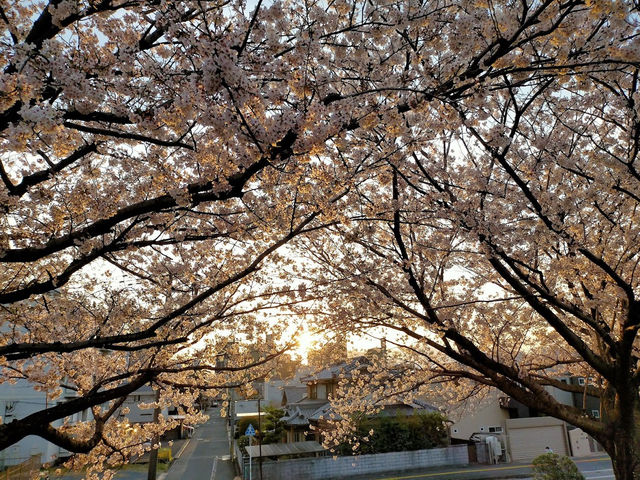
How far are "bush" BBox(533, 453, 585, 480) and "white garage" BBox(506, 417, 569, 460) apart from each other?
11925 mm

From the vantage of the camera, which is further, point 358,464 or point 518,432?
point 518,432

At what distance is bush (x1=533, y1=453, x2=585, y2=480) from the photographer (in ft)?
37.2

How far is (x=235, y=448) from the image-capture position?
24594mm

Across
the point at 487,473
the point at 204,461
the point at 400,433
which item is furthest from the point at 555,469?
the point at 204,461

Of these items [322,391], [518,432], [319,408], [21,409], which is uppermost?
[21,409]

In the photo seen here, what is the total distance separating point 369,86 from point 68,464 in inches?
262

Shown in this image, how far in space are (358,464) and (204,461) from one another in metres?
10.7

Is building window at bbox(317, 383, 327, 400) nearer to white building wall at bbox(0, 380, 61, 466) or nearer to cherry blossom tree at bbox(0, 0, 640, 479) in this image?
white building wall at bbox(0, 380, 61, 466)

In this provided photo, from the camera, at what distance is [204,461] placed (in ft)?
78.1

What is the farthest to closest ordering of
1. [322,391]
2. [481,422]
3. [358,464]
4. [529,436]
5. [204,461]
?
[322,391] → [204,461] → [481,422] → [529,436] → [358,464]

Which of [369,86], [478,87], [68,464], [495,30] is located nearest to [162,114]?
[369,86]

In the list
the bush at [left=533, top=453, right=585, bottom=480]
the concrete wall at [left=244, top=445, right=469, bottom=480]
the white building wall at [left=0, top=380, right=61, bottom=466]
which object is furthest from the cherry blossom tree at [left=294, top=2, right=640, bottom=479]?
the white building wall at [left=0, top=380, right=61, bottom=466]

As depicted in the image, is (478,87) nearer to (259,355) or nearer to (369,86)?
(369,86)

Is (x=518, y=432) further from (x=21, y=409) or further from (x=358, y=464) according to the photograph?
(x=21, y=409)
